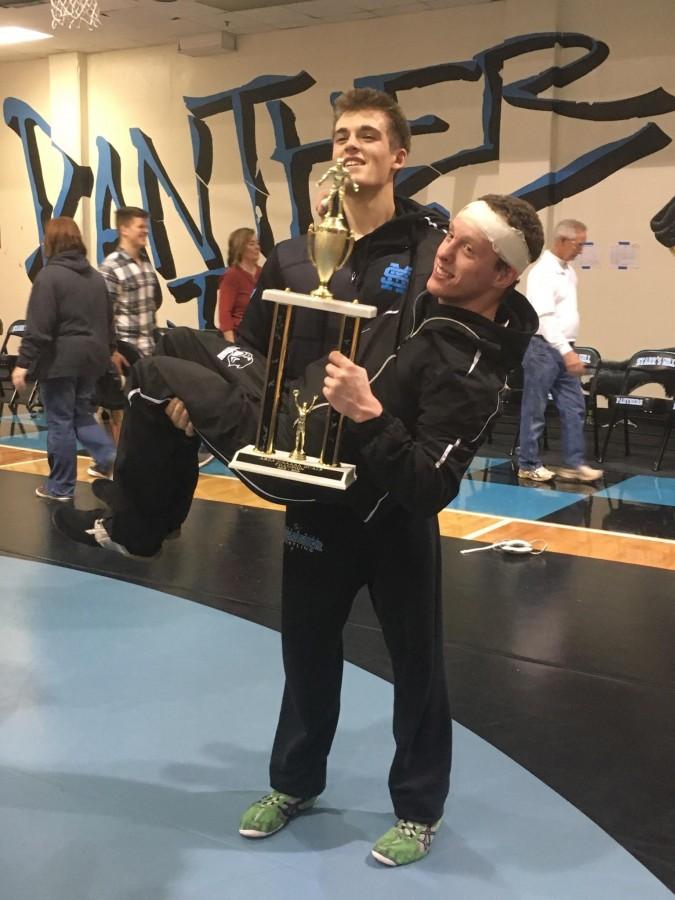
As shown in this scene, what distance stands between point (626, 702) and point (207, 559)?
2.22 m

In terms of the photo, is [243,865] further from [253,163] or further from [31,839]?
[253,163]

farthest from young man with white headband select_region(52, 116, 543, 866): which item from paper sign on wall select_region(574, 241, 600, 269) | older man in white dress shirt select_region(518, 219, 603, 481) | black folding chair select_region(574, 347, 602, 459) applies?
paper sign on wall select_region(574, 241, 600, 269)

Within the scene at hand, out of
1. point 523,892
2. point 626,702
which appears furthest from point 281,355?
point 626,702

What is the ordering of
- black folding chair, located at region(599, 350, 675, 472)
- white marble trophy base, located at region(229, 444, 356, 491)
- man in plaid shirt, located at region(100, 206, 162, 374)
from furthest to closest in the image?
black folding chair, located at region(599, 350, 675, 472)
man in plaid shirt, located at region(100, 206, 162, 374)
white marble trophy base, located at region(229, 444, 356, 491)

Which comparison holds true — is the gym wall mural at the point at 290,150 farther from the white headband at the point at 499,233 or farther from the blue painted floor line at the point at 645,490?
the white headband at the point at 499,233

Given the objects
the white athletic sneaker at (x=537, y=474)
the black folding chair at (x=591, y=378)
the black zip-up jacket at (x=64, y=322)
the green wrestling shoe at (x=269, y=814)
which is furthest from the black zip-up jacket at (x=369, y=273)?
the black folding chair at (x=591, y=378)

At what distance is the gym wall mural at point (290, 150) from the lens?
858cm

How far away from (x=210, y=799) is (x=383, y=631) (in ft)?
2.36

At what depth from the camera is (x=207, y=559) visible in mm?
4754

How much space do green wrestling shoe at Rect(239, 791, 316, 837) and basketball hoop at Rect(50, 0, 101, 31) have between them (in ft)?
24.1

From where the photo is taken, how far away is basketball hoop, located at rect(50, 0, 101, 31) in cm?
842

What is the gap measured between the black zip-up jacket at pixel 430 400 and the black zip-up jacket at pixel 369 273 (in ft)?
0.26

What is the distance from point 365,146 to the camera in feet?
6.99

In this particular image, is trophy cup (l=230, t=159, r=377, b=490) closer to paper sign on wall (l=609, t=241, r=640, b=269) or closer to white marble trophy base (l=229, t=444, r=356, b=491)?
white marble trophy base (l=229, t=444, r=356, b=491)
